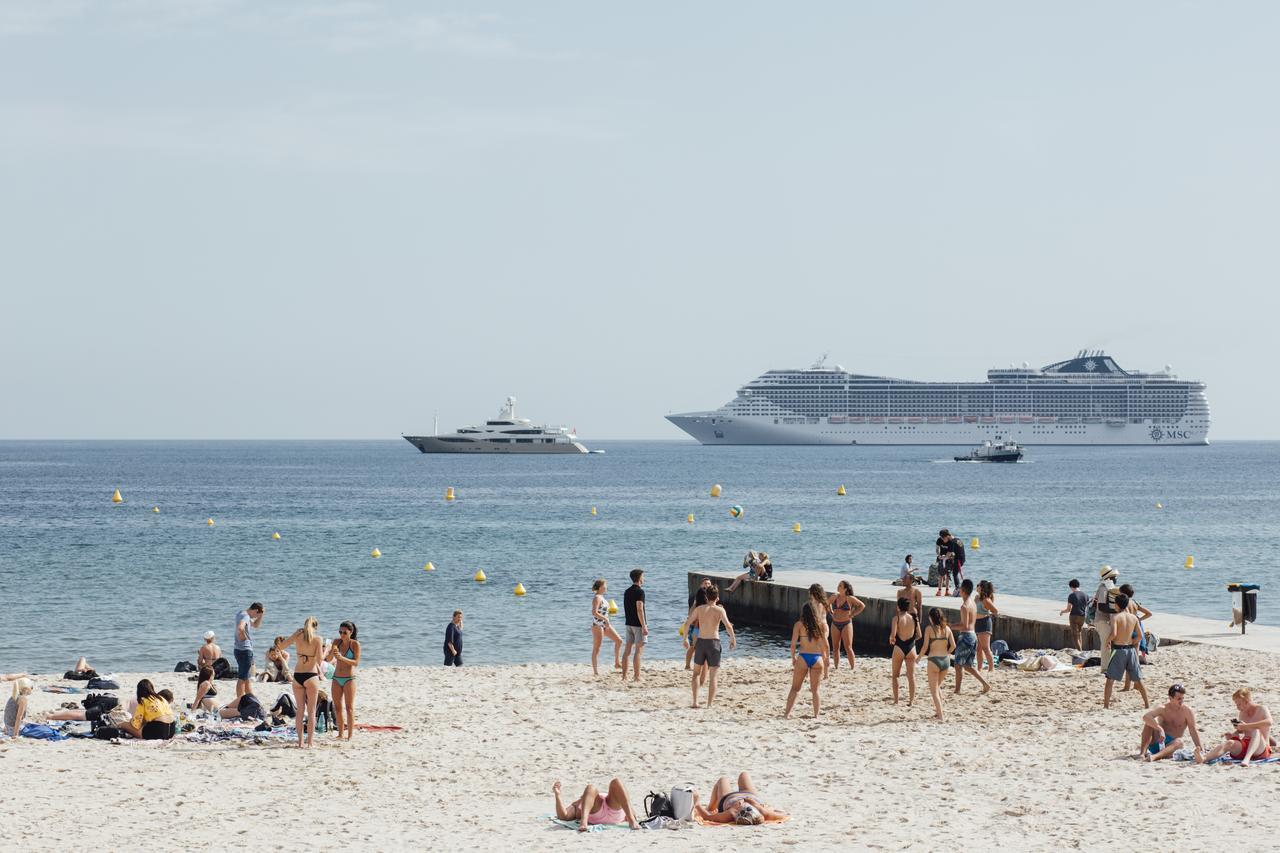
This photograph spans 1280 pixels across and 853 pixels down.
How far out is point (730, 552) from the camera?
51.9 metres

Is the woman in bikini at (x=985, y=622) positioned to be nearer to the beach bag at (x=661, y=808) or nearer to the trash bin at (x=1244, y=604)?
the trash bin at (x=1244, y=604)

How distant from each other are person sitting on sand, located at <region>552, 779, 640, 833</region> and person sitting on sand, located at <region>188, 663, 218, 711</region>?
628 centimetres

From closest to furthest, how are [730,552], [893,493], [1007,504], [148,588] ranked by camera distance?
[148,588], [730,552], [1007,504], [893,493]

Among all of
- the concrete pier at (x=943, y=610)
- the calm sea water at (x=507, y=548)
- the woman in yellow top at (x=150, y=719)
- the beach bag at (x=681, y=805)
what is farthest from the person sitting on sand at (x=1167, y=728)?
the calm sea water at (x=507, y=548)

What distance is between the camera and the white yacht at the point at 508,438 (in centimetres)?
17875

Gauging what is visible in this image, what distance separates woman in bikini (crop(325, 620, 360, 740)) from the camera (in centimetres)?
1471

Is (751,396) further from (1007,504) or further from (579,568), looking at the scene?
(579,568)

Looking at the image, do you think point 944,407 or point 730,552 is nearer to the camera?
point 730,552

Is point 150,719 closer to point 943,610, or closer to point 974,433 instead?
point 943,610

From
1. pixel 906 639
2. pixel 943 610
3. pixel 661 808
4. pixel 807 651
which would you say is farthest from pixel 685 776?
pixel 943 610

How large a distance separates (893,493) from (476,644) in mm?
66811

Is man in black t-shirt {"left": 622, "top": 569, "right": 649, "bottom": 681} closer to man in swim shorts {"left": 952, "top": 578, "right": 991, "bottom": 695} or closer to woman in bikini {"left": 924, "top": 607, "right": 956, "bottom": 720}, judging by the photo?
woman in bikini {"left": 924, "top": 607, "right": 956, "bottom": 720}

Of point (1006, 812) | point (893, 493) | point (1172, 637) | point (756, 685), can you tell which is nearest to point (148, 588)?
point (756, 685)

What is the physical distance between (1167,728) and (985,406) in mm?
180947
